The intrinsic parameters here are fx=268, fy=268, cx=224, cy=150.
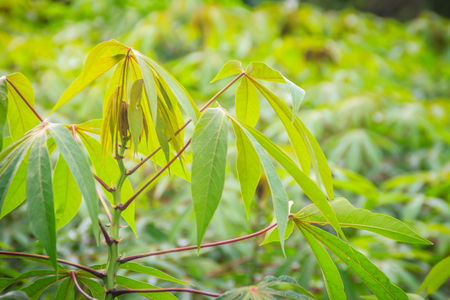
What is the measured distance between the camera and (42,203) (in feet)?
0.71

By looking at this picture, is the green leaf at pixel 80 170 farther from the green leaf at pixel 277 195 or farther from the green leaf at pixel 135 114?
the green leaf at pixel 277 195

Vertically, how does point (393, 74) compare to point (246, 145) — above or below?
below

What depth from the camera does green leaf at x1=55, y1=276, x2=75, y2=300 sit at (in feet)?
1.10

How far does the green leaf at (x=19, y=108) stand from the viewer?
0.34 meters

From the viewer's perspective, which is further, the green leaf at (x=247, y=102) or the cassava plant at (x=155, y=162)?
the green leaf at (x=247, y=102)

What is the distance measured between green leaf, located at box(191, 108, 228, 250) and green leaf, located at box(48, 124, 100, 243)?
85 mm

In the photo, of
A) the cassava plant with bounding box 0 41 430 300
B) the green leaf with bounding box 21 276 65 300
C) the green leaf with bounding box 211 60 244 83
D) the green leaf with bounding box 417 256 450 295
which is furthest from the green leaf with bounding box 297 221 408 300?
the green leaf with bounding box 21 276 65 300

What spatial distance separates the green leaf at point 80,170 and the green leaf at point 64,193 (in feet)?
0.34

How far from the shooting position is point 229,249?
0.83m

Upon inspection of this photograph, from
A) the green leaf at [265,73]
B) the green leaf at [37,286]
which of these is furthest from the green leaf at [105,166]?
the green leaf at [265,73]

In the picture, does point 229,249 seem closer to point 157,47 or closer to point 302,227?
point 302,227

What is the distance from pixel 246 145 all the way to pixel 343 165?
1204 mm

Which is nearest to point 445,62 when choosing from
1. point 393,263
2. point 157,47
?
point 393,263

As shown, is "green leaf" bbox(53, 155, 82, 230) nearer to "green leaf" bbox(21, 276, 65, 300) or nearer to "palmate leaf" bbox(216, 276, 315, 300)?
"green leaf" bbox(21, 276, 65, 300)
